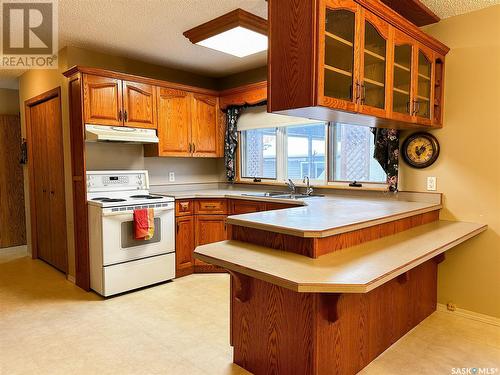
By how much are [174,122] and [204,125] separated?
0.44 meters

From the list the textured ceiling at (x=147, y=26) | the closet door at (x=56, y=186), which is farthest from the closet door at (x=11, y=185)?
the textured ceiling at (x=147, y=26)

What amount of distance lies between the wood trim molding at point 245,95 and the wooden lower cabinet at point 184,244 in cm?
150

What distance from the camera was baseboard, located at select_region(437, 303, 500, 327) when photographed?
8.89ft

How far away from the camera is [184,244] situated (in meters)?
3.88

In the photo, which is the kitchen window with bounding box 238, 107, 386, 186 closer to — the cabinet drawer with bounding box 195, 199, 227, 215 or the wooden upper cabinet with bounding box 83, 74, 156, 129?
the cabinet drawer with bounding box 195, 199, 227, 215

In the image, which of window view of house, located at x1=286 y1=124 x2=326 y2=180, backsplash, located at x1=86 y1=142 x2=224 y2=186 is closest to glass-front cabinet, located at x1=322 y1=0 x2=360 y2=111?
window view of house, located at x1=286 y1=124 x2=326 y2=180

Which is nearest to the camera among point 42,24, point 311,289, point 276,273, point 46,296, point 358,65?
point 311,289

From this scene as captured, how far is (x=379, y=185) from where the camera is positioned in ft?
11.1

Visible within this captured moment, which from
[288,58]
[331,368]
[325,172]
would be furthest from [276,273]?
[325,172]

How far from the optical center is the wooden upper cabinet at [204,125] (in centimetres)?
427

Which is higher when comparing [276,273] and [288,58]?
[288,58]

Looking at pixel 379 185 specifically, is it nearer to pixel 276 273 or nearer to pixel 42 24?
pixel 276 273

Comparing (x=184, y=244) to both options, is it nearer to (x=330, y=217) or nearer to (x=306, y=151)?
(x=306, y=151)

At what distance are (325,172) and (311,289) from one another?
252cm
